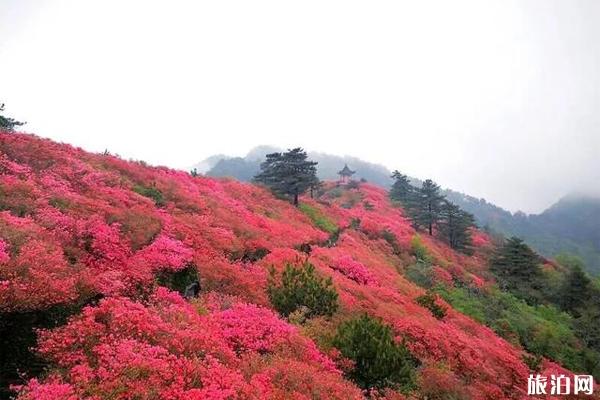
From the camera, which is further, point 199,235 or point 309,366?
point 199,235

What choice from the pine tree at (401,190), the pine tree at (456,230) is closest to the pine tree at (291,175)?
the pine tree at (456,230)

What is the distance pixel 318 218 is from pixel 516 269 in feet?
76.6

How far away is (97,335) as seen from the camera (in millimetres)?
11320

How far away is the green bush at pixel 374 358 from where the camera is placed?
14.4 metres

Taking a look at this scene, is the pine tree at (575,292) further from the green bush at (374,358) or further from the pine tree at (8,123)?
the pine tree at (8,123)

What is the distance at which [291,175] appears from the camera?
49.0m

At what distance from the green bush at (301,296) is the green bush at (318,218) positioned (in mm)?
24047

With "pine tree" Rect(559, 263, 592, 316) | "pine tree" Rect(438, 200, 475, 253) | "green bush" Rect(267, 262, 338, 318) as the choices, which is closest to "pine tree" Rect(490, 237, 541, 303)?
"pine tree" Rect(559, 263, 592, 316)

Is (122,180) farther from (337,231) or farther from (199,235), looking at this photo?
(337,231)

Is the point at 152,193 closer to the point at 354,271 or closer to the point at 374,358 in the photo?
the point at 354,271

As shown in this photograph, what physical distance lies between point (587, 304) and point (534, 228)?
6678 inches

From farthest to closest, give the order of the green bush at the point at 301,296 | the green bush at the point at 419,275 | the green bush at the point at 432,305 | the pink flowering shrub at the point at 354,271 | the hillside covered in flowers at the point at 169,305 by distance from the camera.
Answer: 1. the green bush at the point at 419,275
2. the pink flowering shrub at the point at 354,271
3. the green bush at the point at 432,305
4. the green bush at the point at 301,296
5. the hillside covered in flowers at the point at 169,305

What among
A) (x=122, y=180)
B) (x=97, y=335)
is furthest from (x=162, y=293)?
(x=122, y=180)

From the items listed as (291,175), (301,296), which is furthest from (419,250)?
(301,296)
